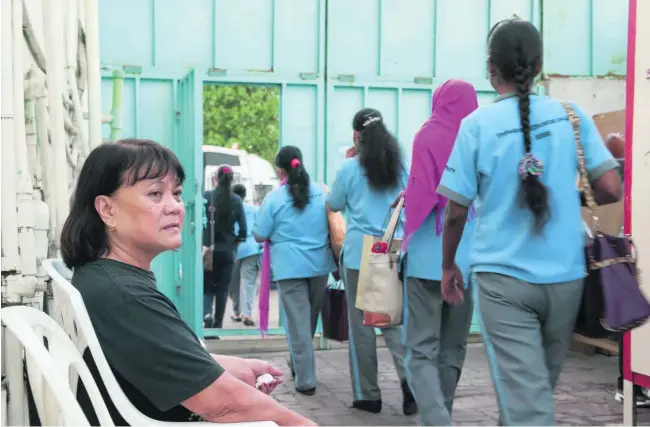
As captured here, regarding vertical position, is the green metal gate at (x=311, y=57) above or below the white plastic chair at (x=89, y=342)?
above

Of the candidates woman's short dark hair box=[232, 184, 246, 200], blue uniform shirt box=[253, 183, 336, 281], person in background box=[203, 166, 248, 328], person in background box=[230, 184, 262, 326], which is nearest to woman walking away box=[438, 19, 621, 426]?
blue uniform shirt box=[253, 183, 336, 281]

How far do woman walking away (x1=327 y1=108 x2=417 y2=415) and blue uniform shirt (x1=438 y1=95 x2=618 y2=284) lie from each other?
2188 mm

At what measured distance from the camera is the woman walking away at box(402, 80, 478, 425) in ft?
14.6

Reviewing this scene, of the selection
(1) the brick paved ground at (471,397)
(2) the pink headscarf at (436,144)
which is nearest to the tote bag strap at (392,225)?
(2) the pink headscarf at (436,144)

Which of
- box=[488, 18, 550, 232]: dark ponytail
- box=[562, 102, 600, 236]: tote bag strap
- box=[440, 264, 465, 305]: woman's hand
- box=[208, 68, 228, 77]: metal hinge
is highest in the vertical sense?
box=[208, 68, 228, 77]: metal hinge

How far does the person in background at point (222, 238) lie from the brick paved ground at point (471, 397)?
1.78 m

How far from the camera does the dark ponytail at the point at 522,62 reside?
10.1 ft

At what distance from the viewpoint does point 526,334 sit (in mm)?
3078

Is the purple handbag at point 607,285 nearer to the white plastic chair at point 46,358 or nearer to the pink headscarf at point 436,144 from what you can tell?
the pink headscarf at point 436,144

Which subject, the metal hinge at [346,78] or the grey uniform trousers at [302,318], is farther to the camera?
the metal hinge at [346,78]

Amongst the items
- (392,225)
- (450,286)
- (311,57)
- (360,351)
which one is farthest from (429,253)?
(311,57)

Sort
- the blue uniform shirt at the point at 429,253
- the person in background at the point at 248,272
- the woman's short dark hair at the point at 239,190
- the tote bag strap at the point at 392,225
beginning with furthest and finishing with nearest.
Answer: the woman's short dark hair at the point at 239,190
the person in background at the point at 248,272
the tote bag strap at the point at 392,225
the blue uniform shirt at the point at 429,253

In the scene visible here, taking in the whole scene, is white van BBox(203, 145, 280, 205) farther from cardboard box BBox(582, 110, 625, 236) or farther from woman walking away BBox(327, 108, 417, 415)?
woman walking away BBox(327, 108, 417, 415)

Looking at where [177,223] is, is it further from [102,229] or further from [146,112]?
[146,112]
